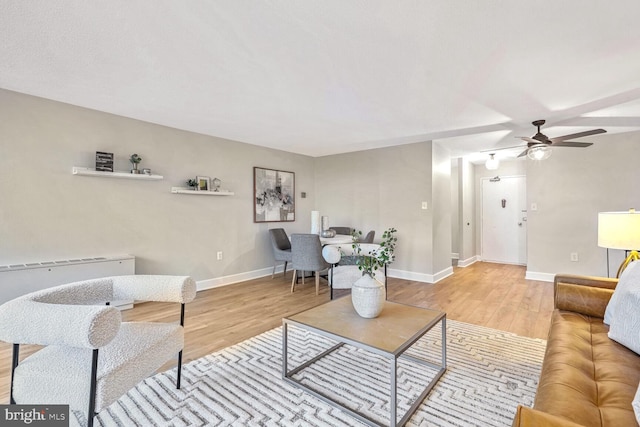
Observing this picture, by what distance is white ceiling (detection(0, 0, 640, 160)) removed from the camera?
5.43ft

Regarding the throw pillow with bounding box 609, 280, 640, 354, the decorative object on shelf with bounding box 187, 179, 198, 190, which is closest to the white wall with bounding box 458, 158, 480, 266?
the throw pillow with bounding box 609, 280, 640, 354

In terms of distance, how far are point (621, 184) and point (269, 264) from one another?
5.29 m

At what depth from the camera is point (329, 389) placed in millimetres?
1799

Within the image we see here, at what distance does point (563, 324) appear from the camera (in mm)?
1776

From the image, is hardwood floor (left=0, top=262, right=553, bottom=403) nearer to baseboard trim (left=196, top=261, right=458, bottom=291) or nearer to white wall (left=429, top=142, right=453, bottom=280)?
baseboard trim (left=196, top=261, right=458, bottom=291)

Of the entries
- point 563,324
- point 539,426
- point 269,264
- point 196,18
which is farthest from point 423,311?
point 269,264

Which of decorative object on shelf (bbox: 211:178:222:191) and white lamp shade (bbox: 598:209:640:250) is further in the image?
decorative object on shelf (bbox: 211:178:222:191)

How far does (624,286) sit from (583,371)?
706 millimetres

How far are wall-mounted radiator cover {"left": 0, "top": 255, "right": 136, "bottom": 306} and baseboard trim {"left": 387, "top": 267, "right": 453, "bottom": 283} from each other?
3.75 m

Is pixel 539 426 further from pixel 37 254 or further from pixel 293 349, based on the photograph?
pixel 37 254

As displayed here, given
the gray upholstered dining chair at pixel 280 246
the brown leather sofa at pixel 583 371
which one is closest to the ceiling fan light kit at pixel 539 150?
the brown leather sofa at pixel 583 371

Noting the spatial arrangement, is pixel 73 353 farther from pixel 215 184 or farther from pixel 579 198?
pixel 579 198

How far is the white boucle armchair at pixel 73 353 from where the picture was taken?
1.15 meters

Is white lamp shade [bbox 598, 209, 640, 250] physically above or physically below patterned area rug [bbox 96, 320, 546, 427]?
above
